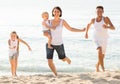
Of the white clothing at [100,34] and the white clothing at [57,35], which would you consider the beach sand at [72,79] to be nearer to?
the white clothing at [100,34]

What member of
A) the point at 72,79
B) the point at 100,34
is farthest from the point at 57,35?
the point at 100,34

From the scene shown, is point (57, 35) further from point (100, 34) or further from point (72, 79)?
point (100, 34)

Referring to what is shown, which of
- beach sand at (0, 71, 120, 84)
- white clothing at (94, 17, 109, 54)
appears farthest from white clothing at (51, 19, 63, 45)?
white clothing at (94, 17, 109, 54)

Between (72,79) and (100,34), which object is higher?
(100,34)

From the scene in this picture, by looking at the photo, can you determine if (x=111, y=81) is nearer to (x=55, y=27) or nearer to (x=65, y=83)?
(x=65, y=83)

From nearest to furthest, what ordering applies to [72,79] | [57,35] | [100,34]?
[57,35] → [72,79] → [100,34]

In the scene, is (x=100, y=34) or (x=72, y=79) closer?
(x=72, y=79)

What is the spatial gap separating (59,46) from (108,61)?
645 centimetres

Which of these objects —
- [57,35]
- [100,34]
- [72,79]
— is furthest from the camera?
[100,34]

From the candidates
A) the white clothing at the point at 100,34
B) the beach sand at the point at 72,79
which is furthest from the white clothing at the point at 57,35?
the white clothing at the point at 100,34

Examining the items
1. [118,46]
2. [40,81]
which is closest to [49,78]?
[40,81]

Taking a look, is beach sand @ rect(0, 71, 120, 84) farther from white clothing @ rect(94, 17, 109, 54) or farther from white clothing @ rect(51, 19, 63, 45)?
white clothing @ rect(51, 19, 63, 45)

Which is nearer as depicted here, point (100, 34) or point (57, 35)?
point (57, 35)

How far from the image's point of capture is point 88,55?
1634 centimetres
